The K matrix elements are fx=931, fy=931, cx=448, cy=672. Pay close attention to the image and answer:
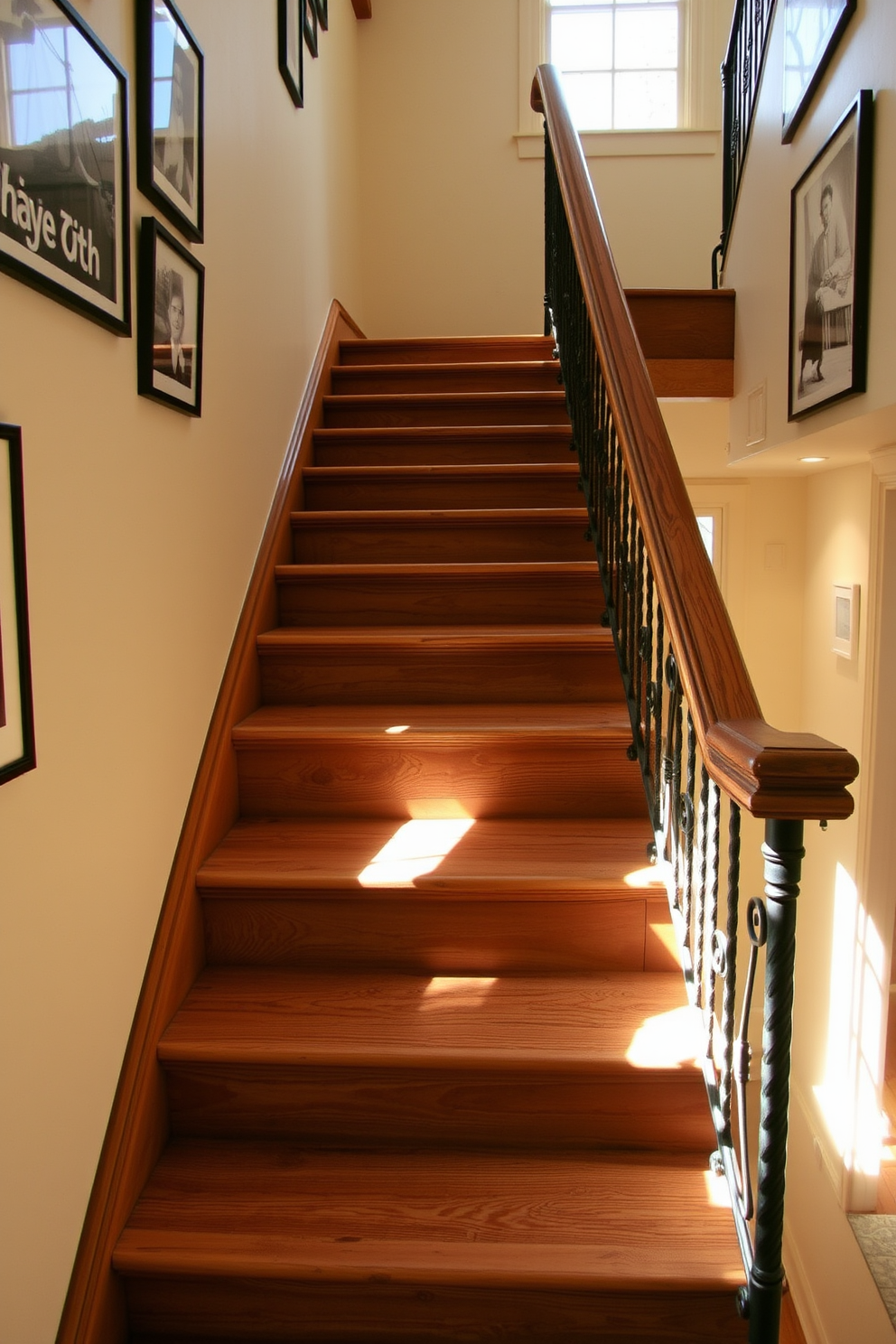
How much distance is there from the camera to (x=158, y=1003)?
1648mm

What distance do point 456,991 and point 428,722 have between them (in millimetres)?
656

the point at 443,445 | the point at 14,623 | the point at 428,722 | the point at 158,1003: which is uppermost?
the point at 443,445

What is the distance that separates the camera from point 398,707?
7.91ft

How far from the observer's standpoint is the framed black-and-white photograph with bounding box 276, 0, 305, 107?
2.94m

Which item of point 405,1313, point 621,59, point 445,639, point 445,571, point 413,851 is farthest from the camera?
point 621,59

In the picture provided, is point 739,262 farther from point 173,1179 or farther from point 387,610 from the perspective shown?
point 173,1179

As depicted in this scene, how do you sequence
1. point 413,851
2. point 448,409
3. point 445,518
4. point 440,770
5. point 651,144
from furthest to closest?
point 651,144
point 448,409
point 445,518
point 440,770
point 413,851

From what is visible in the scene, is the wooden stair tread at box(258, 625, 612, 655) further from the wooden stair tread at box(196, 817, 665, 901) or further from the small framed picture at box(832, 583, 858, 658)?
the small framed picture at box(832, 583, 858, 658)

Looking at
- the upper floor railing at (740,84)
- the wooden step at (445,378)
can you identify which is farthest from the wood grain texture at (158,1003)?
the upper floor railing at (740,84)

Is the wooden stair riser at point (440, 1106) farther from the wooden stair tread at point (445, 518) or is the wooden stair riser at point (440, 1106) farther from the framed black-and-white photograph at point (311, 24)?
the framed black-and-white photograph at point (311, 24)

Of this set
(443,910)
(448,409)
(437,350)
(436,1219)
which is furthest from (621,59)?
(436,1219)

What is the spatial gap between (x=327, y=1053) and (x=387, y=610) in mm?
1405

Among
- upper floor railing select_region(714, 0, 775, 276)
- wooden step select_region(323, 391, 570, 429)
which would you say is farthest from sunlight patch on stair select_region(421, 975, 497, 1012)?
upper floor railing select_region(714, 0, 775, 276)

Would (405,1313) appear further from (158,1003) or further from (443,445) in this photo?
(443,445)
